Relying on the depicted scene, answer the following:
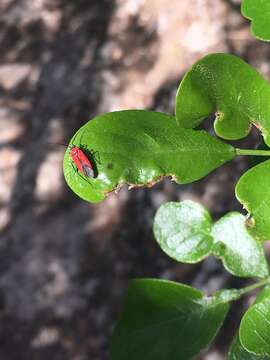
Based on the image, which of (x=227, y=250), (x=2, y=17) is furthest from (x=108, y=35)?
(x=227, y=250)

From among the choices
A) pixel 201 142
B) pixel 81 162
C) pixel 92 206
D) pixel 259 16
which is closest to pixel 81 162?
pixel 81 162

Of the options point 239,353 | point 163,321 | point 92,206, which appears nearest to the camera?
point 239,353

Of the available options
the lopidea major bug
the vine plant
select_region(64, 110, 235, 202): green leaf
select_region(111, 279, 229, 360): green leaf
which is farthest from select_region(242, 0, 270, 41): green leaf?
select_region(111, 279, 229, 360): green leaf

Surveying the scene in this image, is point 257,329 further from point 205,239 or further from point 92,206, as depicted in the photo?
point 92,206

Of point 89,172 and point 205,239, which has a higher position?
point 89,172

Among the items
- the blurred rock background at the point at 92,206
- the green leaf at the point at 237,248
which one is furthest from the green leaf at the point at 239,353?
the blurred rock background at the point at 92,206

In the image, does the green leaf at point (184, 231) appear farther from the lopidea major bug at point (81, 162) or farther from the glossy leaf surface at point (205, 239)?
the lopidea major bug at point (81, 162)
